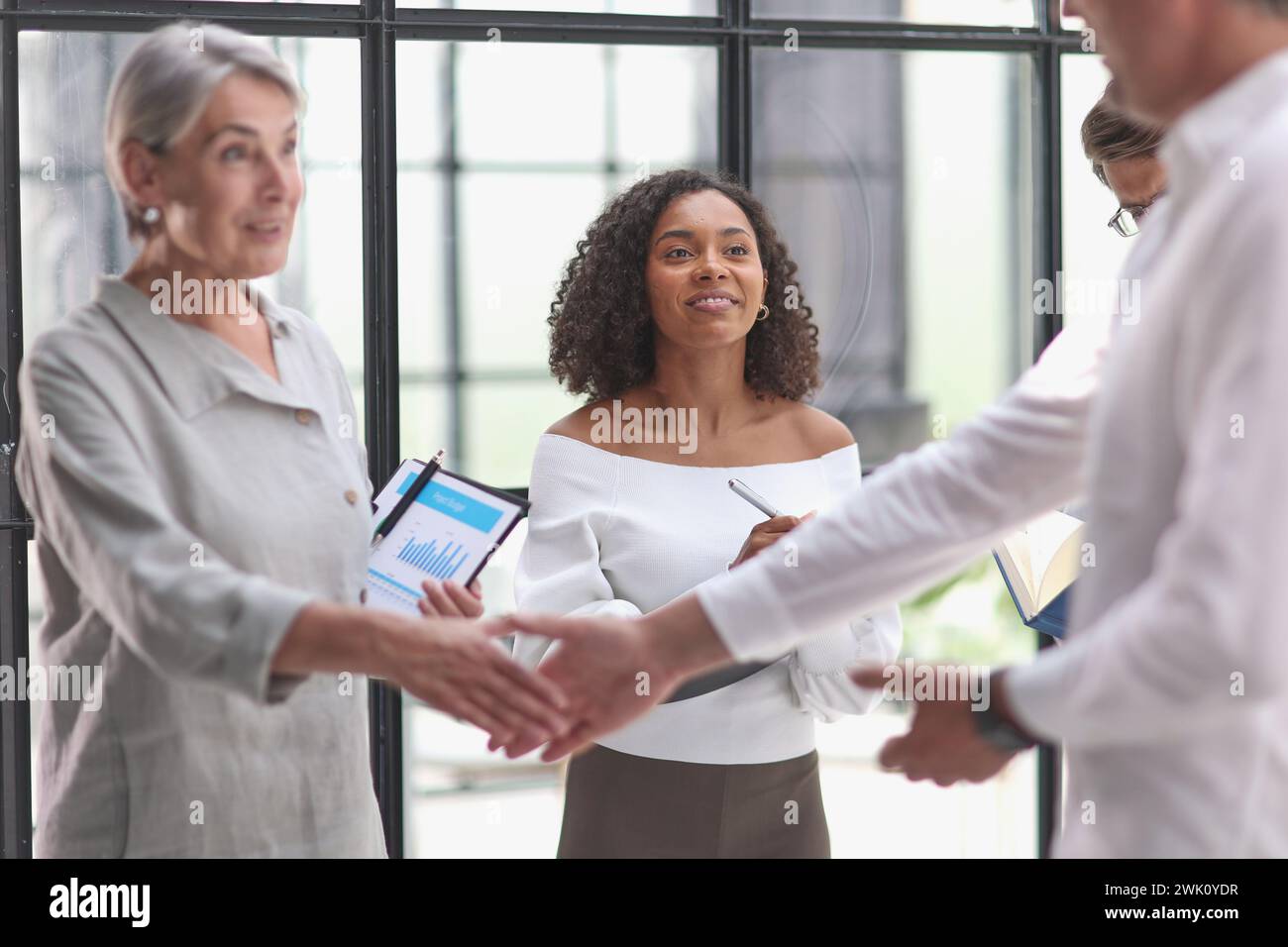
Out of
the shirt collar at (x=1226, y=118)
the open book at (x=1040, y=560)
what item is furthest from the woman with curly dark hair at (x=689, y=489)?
the shirt collar at (x=1226, y=118)

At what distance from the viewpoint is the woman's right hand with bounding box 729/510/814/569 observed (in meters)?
2.32

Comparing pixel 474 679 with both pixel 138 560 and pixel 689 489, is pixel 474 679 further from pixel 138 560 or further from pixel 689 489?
pixel 689 489

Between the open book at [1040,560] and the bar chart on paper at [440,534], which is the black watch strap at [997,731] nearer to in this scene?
the bar chart on paper at [440,534]

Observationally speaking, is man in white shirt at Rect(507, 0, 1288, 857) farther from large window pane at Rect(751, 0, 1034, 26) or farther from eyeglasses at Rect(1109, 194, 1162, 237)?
large window pane at Rect(751, 0, 1034, 26)

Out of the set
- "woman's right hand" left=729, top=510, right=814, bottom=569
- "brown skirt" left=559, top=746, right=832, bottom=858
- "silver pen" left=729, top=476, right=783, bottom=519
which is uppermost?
"silver pen" left=729, top=476, right=783, bottom=519

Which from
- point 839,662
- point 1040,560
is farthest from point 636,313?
point 1040,560

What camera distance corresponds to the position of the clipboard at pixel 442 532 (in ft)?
6.15

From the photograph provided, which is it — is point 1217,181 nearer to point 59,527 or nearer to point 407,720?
point 59,527

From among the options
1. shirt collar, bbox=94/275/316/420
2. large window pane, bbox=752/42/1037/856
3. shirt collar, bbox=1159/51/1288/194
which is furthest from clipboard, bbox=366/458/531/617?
large window pane, bbox=752/42/1037/856

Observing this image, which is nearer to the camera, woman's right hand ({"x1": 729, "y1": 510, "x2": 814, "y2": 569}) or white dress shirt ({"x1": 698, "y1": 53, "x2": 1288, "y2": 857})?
white dress shirt ({"x1": 698, "y1": 53, "x2": 1288, "y2": 857})

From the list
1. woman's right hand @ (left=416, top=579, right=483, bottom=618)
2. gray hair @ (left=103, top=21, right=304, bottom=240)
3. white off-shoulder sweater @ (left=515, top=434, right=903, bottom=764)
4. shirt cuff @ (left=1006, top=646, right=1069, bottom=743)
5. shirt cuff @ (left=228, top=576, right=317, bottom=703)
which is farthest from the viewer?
white off-shoulder sweater @ (left=515, top=434, right=903, bottom=764)

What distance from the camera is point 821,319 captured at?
352 cm

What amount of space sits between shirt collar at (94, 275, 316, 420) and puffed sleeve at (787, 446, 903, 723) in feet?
3.70

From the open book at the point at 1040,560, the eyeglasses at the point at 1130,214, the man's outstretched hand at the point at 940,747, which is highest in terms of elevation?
the eyeglasses at the point at 1130,214
